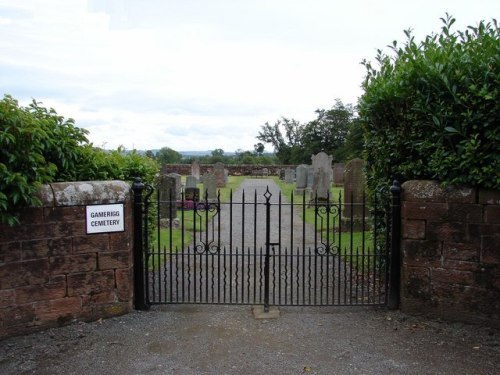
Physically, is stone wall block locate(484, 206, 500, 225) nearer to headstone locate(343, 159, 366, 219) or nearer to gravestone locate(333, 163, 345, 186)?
headstone locate(343, 159, 366, 219)

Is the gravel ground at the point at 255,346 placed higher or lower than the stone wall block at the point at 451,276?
lower

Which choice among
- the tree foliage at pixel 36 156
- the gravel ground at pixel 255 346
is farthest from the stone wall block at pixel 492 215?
the tree foliage at pixel 36 156

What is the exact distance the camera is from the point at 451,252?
4.80 m

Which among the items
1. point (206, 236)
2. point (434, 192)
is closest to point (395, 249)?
point (434, 192)

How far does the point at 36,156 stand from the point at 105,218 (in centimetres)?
99

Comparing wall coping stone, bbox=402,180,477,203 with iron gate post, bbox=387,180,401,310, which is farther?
iron gate post, bbox=387,180,401,310

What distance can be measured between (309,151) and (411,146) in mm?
52780

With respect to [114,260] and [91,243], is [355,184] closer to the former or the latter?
[114,260]

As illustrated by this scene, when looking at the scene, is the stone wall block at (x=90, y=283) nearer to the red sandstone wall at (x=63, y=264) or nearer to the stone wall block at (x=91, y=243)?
the red sandstone wall at (x=63, y=264)

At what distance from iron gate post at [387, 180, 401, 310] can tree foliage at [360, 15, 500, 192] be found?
0.38 m

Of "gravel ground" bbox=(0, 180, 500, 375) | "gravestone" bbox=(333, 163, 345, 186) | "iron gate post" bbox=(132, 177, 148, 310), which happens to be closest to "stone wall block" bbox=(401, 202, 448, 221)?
"gravel ground" bbox=(0, 180, 500, 375)

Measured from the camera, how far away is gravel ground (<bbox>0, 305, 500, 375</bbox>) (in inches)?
152

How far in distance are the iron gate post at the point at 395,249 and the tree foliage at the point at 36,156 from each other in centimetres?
361

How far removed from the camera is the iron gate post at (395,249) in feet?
16.6
